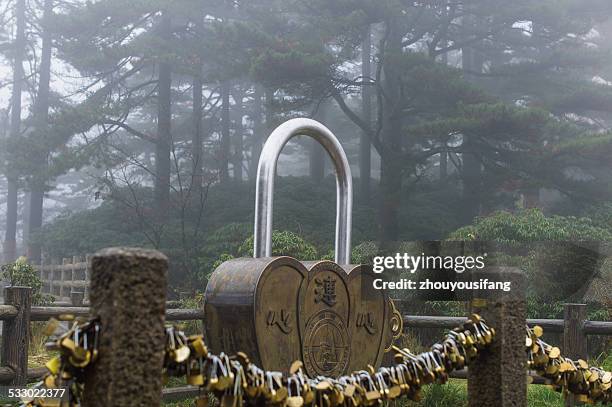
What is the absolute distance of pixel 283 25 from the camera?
21.1m

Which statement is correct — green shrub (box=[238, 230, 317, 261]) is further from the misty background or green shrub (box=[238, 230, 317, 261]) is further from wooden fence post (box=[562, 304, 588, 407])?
the misty background

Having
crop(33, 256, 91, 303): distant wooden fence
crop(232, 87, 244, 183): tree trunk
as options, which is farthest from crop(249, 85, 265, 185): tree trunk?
crop(33, 256, 91, 303): distant wooden fence

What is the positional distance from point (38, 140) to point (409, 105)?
9.82 meters

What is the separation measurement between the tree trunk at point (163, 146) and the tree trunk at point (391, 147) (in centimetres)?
573

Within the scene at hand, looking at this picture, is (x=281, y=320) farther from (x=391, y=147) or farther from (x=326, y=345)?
(x=391, y=147)

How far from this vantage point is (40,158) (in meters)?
20.1

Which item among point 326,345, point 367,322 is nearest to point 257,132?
point 367,322

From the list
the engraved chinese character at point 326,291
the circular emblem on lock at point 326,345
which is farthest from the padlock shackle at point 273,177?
the circular emblem on lock at point 326,345

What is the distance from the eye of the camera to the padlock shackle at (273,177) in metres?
3.74

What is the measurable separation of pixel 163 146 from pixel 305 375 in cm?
1897

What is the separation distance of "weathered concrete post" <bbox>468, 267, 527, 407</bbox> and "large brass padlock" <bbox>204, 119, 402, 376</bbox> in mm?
1003

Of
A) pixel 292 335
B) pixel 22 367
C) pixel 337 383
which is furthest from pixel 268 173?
pixel 22 367

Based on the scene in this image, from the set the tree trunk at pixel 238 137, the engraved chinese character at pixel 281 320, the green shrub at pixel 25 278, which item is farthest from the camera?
the tree trunk at pixel 238 137

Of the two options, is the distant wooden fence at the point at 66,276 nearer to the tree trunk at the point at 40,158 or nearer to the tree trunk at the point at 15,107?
the tree trunk at the point at 40,158
